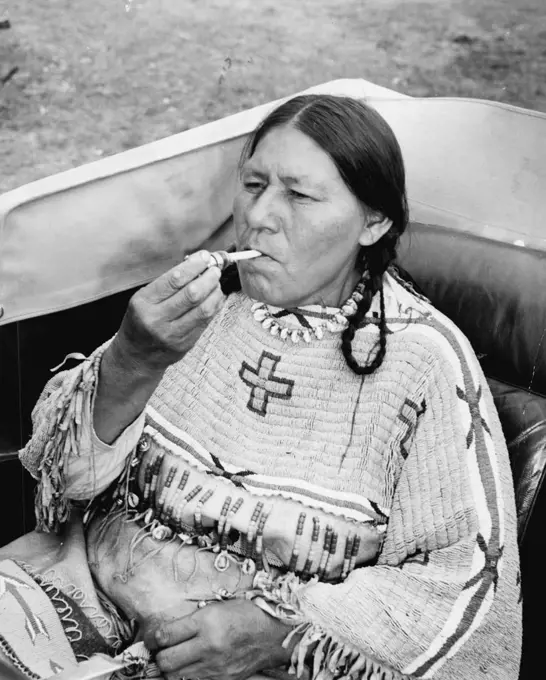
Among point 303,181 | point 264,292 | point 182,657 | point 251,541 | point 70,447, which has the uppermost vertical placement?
point 303,181

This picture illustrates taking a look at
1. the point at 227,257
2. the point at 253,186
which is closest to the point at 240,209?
the point at 253,186

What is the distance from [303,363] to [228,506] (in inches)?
14.6

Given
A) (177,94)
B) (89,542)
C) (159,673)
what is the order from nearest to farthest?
1. (159,673)
2. (89,542)
3. (177,94)

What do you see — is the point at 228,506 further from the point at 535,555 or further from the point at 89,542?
the point at 535,555

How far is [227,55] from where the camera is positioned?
556cm

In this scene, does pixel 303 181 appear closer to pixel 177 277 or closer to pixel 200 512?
pixel 177 277

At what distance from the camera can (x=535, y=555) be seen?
192 centimetres

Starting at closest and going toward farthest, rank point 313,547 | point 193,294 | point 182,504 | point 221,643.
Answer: point 193,294 → point 221,643 → point 313,547 → point 182,504

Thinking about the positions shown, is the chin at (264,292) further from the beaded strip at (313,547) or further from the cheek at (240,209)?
the beaded strip at (313,547)

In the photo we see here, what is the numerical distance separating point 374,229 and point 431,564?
776mm

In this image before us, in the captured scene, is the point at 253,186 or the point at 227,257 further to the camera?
the point at 253,186

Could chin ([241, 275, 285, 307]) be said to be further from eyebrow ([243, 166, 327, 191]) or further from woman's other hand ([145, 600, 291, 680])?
woman's other hand ([145, 600, 291, 680])

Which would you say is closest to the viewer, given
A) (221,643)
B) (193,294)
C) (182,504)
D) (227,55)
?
(193,294)

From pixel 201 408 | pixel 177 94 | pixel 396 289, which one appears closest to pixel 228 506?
pixel 201 408
